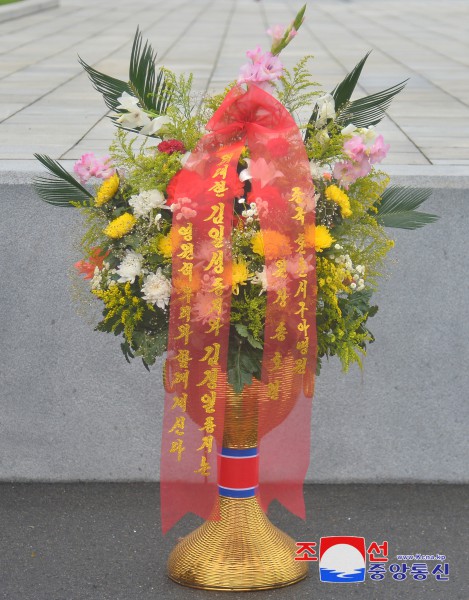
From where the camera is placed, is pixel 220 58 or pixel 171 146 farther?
pixel 220 58

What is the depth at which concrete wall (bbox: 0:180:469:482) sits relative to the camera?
223 inches

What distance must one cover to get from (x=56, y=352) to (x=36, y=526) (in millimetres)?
950

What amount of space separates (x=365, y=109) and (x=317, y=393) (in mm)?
1827

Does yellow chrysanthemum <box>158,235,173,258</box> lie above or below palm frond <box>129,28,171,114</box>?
below

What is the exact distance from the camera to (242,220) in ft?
13.0

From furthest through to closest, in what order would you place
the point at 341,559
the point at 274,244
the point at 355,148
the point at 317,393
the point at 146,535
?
the point at 317,393 → the point at 146,535 → the point at 341,559 → the point at 355,148 → the point at 274,244

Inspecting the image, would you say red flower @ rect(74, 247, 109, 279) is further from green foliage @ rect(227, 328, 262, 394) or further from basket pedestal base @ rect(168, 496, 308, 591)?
basket pedestal base @ rect(168, 496, 308, 591)

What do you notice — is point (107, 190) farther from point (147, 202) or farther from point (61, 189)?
point (61, 189)

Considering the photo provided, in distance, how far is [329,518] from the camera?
5.27 meters

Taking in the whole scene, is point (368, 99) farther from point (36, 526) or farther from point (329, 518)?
point (36, 526)

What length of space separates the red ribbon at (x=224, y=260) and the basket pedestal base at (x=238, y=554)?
369mm

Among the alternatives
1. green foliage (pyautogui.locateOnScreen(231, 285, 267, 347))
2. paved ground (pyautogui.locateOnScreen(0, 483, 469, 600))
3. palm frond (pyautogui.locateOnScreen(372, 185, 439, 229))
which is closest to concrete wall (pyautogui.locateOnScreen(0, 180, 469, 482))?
paved ground (pyautogui.locateOnScreen(0, 483, 469, 600))

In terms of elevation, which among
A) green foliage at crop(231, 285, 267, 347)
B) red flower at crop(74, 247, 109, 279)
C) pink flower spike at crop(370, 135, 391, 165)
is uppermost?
pink flower spike at crop(370, 135, 391, 165)

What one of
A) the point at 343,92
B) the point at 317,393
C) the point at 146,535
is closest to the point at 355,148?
the point at 343,92
